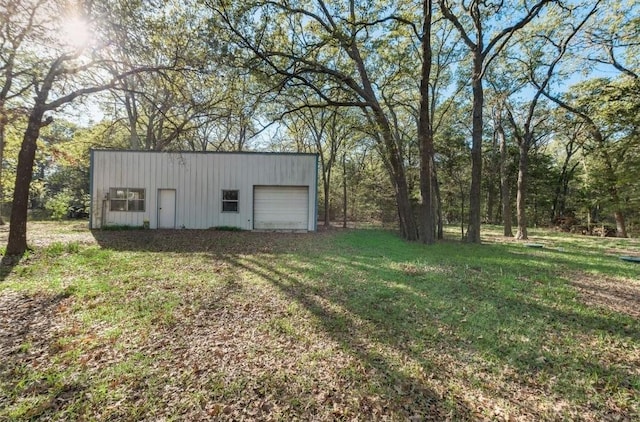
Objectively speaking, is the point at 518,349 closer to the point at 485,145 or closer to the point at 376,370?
the point at 376,370

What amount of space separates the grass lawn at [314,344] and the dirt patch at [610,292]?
0.12ft

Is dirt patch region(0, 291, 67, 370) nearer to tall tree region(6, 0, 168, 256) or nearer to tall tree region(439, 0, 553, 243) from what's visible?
tall tree region(6, 0, 168, 256)

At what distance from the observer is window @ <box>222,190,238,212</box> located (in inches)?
483

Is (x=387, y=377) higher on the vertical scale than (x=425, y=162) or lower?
lower

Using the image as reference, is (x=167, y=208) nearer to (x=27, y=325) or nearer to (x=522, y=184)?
(x=27, y=325)

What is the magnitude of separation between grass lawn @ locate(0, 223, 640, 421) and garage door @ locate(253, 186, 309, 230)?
6831mm

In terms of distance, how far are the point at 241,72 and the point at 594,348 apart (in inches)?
349

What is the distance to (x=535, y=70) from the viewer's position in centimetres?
1223

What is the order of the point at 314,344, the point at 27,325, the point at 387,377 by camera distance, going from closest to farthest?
the point at 387,377 → the point at 314,344 → the point at 27,325

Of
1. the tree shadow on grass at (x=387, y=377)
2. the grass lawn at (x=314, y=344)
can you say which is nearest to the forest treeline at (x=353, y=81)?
the grass lawn at (x=314, y=344)

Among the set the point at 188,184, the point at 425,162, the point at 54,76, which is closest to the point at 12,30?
the point at 54,76

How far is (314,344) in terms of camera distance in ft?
9.39

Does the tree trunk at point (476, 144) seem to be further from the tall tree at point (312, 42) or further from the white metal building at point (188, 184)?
the white metal building at point (188, 184)

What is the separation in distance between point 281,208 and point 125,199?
6817 mm
